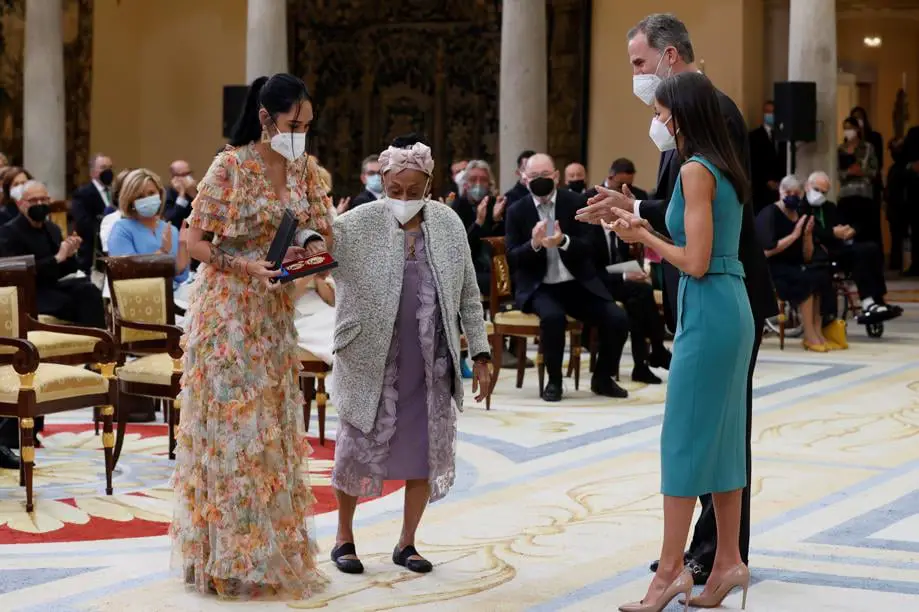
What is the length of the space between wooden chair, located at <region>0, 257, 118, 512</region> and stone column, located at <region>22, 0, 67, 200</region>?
995 cm

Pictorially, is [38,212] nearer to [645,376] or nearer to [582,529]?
[645,376]

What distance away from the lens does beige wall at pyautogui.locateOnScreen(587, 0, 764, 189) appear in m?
17.0

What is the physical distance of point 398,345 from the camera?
5367 mm

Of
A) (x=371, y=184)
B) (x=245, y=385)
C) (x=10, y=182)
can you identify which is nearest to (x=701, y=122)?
(x=245, y=385)

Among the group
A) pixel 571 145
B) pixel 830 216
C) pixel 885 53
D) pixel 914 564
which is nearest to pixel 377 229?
pixel 914 564

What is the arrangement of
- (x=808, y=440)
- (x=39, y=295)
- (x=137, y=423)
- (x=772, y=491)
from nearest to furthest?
(x=772, y=491) < (x=808, y=440) < (x=137, y=423) < (x=39, y=295)

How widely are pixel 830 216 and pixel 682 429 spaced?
8.96 meters

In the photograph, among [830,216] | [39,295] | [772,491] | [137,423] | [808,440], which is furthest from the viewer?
[830,216]

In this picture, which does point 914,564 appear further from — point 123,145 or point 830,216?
point 123,145

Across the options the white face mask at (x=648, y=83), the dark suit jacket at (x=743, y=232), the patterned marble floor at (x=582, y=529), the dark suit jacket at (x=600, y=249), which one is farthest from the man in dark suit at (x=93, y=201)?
the dark suit jacket at (x=743, y=232)

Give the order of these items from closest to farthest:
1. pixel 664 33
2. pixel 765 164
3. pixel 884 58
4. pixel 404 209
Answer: pixel 664 33, pixel 404 209, pixel 765 164, pixel 884 58

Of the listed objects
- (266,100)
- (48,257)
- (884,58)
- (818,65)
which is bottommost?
(48,257)

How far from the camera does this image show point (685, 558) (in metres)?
5.28

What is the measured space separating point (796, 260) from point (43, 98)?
8606mm
